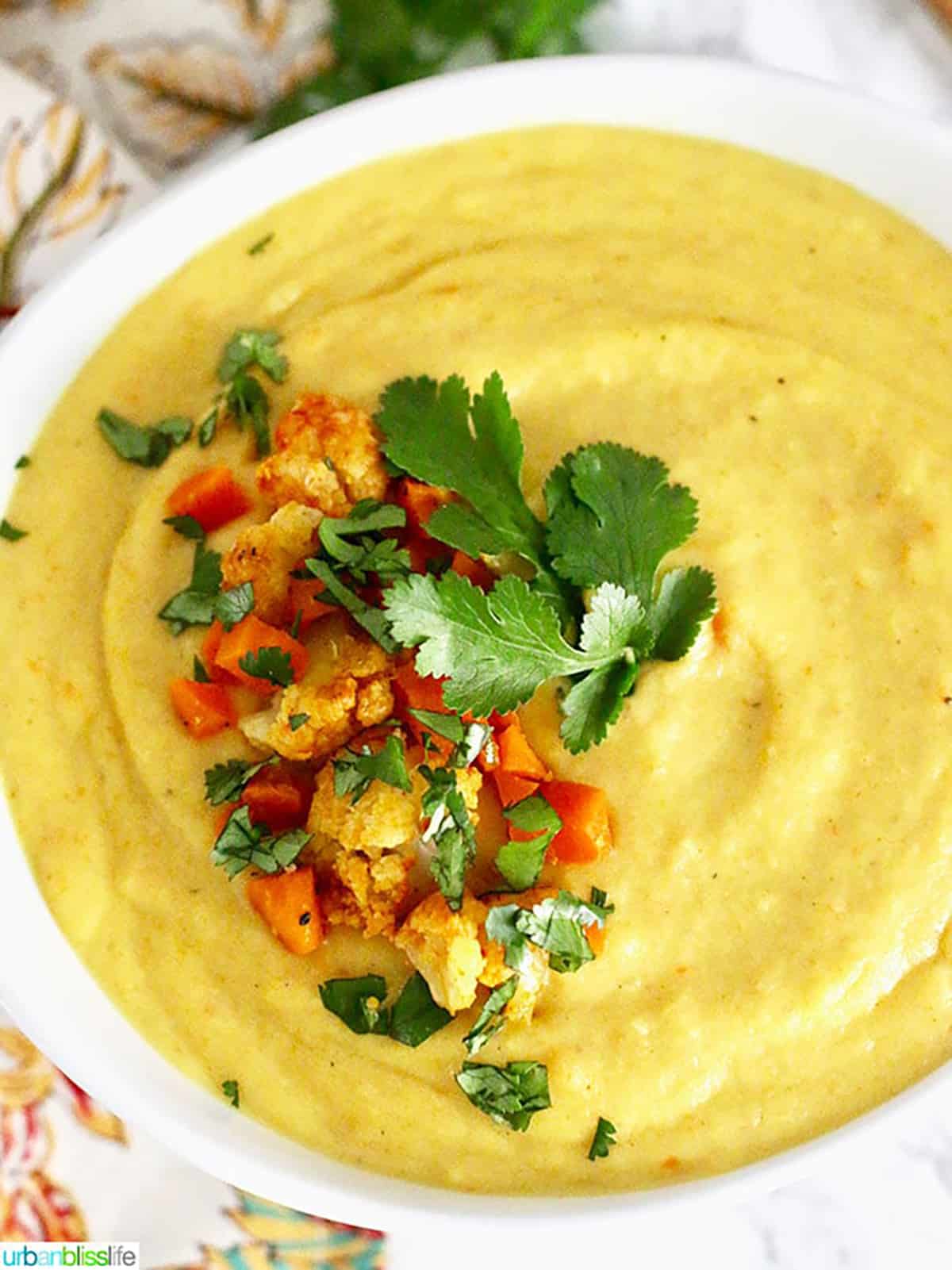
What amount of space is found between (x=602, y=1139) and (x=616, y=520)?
Answer: 1.18m

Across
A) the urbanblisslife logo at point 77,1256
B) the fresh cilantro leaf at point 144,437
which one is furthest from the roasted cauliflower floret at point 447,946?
the urbanblisslife logo at point 77,1256

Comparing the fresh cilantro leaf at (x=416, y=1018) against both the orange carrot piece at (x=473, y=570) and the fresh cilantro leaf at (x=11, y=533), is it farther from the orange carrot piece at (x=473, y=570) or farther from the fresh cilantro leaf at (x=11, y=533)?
the fresh cilantro leaf at (x=11, y=533)

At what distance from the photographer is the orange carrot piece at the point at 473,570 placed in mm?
3070

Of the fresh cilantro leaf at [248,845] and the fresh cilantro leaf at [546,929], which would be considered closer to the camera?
the fresh cilantro leaf at [546,929]

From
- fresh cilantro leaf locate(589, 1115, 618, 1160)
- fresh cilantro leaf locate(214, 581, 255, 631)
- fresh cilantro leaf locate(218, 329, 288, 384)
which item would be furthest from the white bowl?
fresh cilantro leaf locate(589, 1115, 618, 1160)

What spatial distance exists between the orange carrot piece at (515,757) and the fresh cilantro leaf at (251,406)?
0.82 meters

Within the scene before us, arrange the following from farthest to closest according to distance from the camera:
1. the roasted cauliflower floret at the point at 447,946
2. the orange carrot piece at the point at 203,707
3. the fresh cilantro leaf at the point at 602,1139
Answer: the orange carrot piece at the point at 203,707, the fresh cilantro leaf at the point at 602,1139, the roasted cauliflower floret at the point at 447,946

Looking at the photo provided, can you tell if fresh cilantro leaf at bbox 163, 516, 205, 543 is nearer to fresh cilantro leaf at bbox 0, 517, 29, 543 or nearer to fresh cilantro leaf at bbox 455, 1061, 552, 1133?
fresh cilantro leaf at bbox 0, 517, 29, 543

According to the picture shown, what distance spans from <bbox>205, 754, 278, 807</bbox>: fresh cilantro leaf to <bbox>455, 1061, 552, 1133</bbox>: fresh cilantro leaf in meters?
0.69

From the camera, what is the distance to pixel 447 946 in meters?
2.74

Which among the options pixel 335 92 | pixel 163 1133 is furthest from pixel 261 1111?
pixel 335 92

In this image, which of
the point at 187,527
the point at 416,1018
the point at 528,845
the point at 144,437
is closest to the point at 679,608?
the point at 528,845

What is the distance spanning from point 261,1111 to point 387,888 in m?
0.53

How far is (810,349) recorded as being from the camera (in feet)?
10.5
